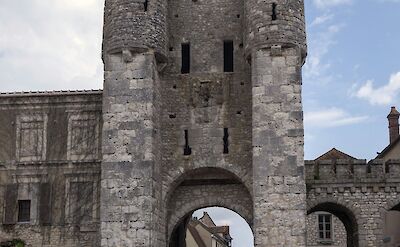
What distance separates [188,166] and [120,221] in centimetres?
256

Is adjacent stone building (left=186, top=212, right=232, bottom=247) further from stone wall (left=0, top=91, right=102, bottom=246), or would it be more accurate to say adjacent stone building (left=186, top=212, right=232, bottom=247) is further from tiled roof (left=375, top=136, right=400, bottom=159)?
stone wall (left=0, top=91, right=102, bottom=246)

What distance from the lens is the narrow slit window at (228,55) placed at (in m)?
20.7

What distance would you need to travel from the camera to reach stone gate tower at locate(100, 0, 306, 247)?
18.4 meters

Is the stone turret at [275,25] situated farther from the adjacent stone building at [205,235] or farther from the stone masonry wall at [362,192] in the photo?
the adjacent stone building at [205,235]

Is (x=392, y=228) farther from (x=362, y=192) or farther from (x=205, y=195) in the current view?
(x=205, y=195)

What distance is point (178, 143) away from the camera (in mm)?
20094

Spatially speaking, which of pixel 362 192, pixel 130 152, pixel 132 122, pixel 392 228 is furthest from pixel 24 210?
pixel 392 228

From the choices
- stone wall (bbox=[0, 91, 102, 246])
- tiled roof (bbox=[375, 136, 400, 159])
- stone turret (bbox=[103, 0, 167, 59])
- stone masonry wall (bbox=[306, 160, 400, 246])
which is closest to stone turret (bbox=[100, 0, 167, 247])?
stone turret (bbox=[103, 0, 167, 59])

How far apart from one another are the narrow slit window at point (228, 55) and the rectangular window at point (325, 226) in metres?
11.8

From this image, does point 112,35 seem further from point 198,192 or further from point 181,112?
point 198,192

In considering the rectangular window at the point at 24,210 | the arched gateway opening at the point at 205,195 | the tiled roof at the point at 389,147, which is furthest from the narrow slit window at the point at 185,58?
the tiled roof at the point at 389,147

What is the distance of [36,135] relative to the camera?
69.0 feet

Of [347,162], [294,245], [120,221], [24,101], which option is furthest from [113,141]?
[347,162]

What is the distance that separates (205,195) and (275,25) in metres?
5.05
